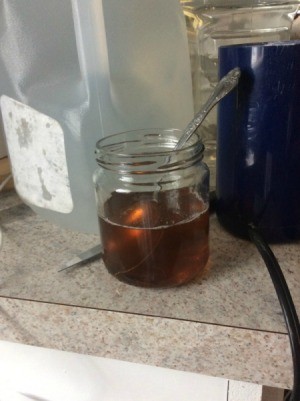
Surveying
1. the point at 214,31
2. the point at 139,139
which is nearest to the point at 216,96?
the point at 139,139

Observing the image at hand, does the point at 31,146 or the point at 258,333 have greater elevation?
the point at 31,146

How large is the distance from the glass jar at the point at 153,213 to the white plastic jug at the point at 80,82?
45 mm

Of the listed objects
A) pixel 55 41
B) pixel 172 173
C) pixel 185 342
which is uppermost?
pixel 55 41

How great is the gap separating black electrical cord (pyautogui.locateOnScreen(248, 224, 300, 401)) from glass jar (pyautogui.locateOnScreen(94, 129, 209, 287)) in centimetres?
5

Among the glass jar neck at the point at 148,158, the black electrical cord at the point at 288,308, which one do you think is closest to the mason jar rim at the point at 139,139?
the glass jar neck at the point at 148,158

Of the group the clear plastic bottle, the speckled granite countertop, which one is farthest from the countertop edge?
the clear plastic bottle

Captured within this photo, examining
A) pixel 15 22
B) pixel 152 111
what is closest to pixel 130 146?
pixel 152 111

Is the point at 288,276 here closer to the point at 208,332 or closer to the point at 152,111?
the point at 208,332

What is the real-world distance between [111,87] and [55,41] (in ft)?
0.22

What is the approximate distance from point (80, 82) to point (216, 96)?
0.13 meters

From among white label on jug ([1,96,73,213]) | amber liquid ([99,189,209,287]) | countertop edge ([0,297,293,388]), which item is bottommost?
countertop edge ([0,297,293,388])

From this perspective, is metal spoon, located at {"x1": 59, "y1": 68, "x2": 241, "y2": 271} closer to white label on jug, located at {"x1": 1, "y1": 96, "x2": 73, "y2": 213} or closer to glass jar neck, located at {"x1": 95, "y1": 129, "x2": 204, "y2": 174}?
glass jar neck, located at {"x1": 95, "y1": 129, "x2": 204, "y2": 174}

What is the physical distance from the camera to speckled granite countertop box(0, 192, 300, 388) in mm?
315

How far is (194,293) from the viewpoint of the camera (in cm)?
35
